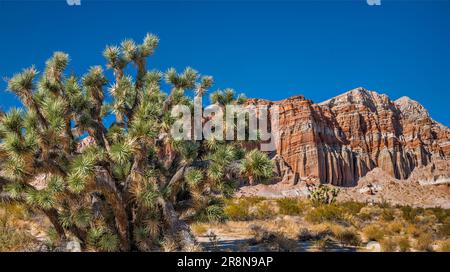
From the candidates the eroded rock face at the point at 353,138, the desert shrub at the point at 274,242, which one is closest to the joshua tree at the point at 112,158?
the desert shrub at the point at 274,242

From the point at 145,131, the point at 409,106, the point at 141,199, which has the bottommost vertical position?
the point at 141,199

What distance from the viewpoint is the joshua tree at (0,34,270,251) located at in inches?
335

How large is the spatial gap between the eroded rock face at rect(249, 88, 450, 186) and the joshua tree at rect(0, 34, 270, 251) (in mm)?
67363

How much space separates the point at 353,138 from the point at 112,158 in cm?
8584

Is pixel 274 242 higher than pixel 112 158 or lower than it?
lower

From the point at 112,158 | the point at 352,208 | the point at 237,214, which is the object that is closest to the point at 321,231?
the point at 237,214

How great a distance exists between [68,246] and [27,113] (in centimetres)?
294

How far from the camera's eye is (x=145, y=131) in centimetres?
855

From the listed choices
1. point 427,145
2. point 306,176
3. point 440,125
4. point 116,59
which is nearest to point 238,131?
point 116,59

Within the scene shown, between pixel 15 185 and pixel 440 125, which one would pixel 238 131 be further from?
pixel 440 125

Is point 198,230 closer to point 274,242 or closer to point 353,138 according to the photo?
point 274,242

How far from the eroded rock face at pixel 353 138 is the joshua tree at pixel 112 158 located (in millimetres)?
67363

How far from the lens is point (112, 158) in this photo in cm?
832

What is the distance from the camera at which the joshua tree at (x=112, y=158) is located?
8.51 meters
